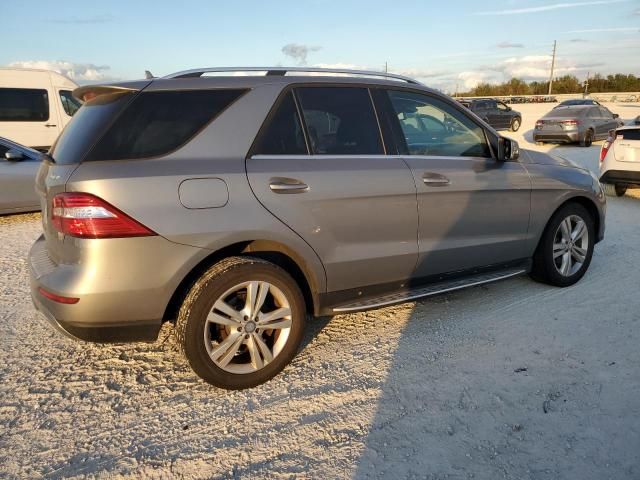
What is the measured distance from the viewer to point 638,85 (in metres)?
70.9

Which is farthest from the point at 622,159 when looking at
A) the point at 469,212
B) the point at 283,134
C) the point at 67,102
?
the point at 67,102

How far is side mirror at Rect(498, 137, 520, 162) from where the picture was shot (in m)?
3.79

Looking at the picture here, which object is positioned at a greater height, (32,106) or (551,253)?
(32,106)

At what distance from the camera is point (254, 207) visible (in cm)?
272

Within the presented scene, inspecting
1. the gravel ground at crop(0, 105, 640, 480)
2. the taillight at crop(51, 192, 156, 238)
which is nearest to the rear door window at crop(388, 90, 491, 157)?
the gravel ground at crop(0, 105, 640, 480)

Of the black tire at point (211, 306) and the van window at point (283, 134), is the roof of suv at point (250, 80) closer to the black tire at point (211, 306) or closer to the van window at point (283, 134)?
the van window at point (283, 134)

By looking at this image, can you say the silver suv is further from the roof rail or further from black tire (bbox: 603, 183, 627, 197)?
black tire (bbox: 603, 183, 627, 197)

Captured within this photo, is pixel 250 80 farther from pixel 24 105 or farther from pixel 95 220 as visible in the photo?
pixel 24 105

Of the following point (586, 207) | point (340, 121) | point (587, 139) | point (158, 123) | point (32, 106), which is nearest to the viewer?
point (158, 123)

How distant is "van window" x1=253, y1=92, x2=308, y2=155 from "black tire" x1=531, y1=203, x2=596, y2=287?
2.43 m

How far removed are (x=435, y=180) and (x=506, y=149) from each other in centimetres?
82

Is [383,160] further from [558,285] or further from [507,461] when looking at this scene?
[558,285]

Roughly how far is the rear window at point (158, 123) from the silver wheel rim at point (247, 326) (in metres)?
0.89

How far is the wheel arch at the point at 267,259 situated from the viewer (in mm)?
2756
